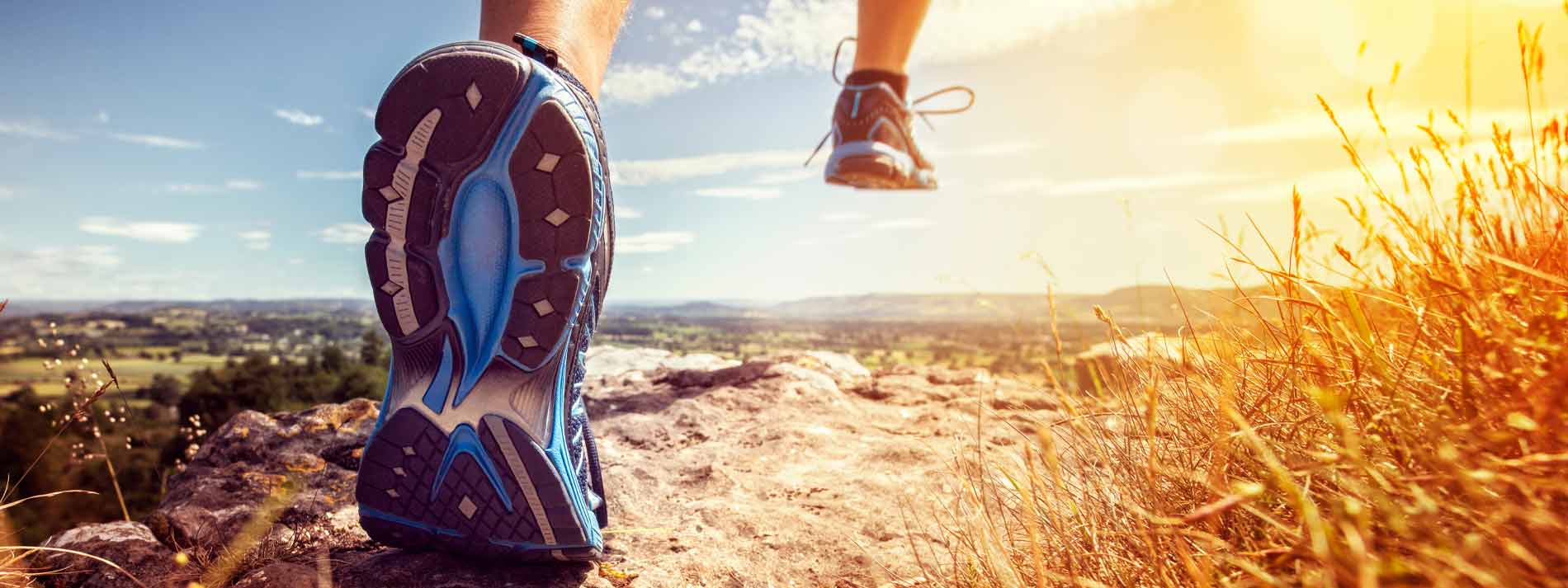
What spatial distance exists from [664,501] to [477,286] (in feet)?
2.91

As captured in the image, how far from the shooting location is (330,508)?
1.79m

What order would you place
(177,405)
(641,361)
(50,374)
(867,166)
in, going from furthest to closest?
1. (177,405)
2. (641,361)
3. (867,166)
4. (50,374)

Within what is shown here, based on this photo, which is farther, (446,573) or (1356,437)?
(446,573)

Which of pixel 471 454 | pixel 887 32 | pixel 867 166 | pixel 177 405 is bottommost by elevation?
pixel 177 405

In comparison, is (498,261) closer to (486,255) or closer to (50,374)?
(486,255)

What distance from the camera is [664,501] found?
2.01 meters

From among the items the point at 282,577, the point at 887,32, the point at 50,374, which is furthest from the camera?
the point at 887,32

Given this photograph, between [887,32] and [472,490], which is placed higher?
[887,32]

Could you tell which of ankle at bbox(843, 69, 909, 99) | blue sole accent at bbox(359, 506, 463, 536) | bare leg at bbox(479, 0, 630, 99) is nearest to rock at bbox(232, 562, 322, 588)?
blue sole accent at bbox(359, 506, 463, 536)

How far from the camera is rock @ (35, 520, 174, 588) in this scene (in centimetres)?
150

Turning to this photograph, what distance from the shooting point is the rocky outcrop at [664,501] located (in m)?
1.46

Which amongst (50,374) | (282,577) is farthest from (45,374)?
(282,577)

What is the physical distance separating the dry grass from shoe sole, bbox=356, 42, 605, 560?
76 cm

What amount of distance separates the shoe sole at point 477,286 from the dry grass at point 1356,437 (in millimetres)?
763
